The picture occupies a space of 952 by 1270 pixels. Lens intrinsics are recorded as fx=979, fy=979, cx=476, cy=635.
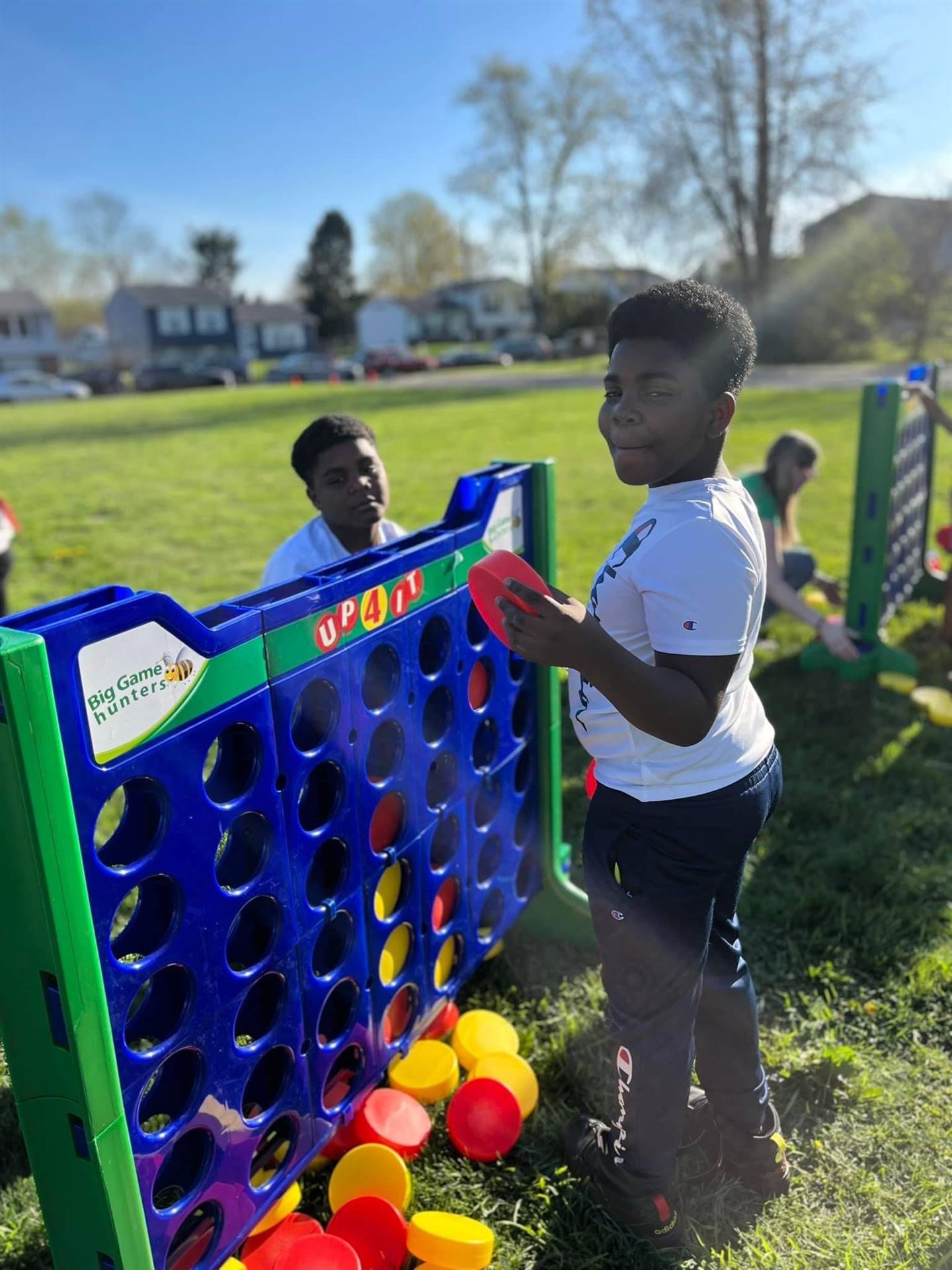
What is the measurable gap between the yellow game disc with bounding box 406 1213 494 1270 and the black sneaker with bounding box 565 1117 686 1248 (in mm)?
304

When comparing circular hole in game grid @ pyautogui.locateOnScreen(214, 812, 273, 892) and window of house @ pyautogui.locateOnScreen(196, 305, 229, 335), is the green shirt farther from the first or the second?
window of house @ pyautogui.locateOnScreen(196, 305, 229, 335)

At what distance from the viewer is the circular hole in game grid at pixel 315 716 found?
2109 mm

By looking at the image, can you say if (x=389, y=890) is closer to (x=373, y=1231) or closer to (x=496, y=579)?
(x=373, y=1231)

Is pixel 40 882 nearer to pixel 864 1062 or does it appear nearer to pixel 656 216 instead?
pixel 864 1062

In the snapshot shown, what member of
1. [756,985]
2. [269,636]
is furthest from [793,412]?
[269,636]

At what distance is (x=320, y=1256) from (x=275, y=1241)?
0.60 feet

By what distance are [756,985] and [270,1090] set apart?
1.59 m

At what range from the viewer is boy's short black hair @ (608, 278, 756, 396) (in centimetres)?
170

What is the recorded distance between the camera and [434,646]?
2568 millimetres

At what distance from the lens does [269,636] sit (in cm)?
186

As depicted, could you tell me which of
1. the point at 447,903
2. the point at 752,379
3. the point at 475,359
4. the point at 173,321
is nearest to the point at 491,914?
the point at 447,903

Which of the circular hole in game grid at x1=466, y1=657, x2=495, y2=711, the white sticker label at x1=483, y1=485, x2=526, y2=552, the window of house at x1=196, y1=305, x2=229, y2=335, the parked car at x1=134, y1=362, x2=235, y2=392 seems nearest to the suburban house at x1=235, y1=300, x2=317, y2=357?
the window of house at x1=196, y1=305, x2=229, y2=335

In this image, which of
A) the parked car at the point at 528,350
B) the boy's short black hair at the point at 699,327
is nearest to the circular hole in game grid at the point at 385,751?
the boy's short black hair at the point at 699,327

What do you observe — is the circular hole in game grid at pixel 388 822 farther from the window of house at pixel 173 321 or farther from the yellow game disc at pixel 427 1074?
the window of house at pixel 173 321
